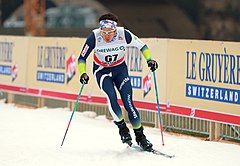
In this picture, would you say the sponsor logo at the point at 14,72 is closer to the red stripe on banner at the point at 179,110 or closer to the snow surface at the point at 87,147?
the snow surface at the point at 87,147

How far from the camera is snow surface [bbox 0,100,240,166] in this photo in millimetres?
8023

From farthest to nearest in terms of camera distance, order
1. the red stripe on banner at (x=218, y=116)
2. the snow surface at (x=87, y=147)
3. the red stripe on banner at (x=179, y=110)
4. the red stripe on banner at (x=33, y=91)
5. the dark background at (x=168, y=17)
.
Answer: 1. the dark background at (x=168, y=17)
2. the red stripe on banner at (x=33, y=91)
3. the red stripe on banner at (x=179, y=110)
4. the red stripe on banner at (x=218, y=116)
5. the snow surface at (x=87, y=147)

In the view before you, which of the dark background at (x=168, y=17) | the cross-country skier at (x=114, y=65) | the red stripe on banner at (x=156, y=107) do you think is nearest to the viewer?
the cross-country skier at (x=114, y=65)

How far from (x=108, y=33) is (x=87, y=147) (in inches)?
67.0

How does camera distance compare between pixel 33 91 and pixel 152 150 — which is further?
pixel 33 91

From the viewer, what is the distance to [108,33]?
8.61 m

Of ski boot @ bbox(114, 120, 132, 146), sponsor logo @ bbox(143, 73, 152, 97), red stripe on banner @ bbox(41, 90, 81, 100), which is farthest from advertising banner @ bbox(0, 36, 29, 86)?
ski boot @ bbox(114, 120, 132, 146)

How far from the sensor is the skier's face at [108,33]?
8578mm

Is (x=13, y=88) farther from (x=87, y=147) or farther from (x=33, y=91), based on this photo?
(x=87, y=147)

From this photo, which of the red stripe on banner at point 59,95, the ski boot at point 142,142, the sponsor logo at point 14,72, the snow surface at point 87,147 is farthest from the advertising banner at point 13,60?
the ski boot at point 142,142

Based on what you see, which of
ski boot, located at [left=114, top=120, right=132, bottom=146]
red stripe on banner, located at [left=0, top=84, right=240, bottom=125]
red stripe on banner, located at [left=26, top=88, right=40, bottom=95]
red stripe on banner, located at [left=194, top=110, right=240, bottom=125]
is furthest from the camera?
red stripe on banner, located at [left=26, top=88, right=40, bottom=95]

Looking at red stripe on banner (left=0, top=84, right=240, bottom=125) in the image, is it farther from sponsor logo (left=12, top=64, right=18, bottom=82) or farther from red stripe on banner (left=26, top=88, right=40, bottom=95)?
sponsor logo (left=12, top=64, right=18, bottom=82)

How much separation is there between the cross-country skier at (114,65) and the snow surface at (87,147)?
1.42 ft

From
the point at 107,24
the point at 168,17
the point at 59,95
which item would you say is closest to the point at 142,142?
the point at 107,24
